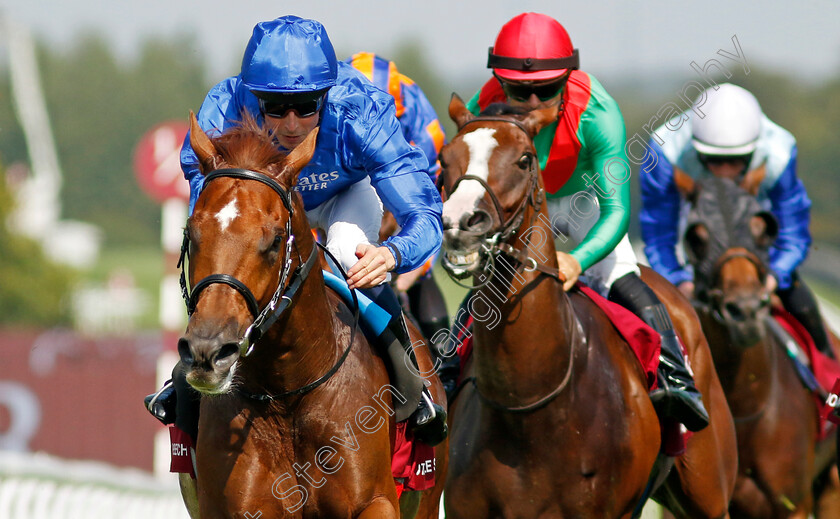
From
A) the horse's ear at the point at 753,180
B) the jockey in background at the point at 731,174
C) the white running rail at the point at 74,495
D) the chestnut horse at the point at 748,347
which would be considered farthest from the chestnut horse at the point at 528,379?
the white running rail at the point at 74,495

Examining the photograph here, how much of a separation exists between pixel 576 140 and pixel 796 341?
258 cm

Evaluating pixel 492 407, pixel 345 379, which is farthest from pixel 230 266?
pixel 492 407

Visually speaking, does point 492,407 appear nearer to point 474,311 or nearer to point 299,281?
point 474,311

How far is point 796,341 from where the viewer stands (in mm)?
6980

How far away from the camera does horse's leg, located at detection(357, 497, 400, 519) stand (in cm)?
361

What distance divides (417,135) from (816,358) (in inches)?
109

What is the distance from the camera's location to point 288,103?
3.85 m

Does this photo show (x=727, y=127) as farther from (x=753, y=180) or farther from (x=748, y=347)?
(x=748, y=347)

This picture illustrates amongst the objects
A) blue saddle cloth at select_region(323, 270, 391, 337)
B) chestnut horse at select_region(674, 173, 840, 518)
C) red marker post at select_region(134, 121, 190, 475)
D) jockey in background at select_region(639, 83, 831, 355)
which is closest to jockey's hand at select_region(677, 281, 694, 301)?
jockey in background at select_region(639, 83, 831, 355)

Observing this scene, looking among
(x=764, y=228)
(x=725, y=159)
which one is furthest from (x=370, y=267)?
(x=725, y=159)

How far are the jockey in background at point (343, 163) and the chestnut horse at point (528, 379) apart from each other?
0.29 metres

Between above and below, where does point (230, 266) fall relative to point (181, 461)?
above

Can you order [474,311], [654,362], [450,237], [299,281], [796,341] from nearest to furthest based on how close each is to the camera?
[299,281]
[450,237]
[474,311]
[654,362]
[796,341]

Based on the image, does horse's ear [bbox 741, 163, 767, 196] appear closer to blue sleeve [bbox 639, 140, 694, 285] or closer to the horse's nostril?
blue sleeve [bbox 639, 140, 694, 285]
